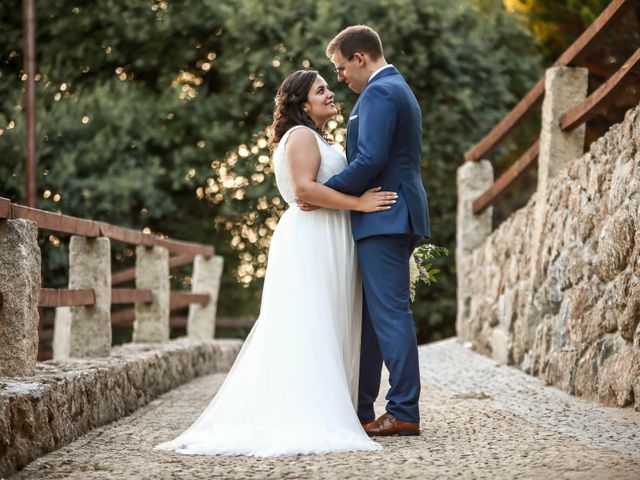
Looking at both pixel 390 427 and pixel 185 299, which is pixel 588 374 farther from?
pixel 185 299

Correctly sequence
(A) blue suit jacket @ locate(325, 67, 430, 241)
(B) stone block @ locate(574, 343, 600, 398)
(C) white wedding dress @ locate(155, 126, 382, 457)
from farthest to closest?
(B) stone block @ locate(574, 343, 600, 398) → (A) blue suit jacket @ locate(325, 67, 430, 241) → (C) white wedding dress @ locate(155, 126, 382, 457)

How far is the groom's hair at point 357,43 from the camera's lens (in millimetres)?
4871

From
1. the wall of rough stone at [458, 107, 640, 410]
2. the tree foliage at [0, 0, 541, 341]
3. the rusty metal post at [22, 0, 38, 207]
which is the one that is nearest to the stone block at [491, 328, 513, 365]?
the wall of rough stone at [458, 107, 640, 410]

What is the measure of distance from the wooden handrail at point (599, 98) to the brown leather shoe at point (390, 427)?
2496 millimetres

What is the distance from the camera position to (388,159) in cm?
477

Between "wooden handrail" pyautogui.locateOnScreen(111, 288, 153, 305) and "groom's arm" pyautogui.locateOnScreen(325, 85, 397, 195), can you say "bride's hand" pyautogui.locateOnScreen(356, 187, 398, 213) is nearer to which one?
"groom's arm" pyautogui.locateOnScreen(325, 85, 397, 195)

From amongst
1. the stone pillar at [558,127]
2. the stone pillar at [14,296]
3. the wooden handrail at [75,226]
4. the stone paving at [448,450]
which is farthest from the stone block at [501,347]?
the stone pillar at [14,296]

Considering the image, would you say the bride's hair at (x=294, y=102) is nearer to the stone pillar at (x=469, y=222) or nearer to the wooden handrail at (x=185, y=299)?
the wooden handrail at (x=185, y=299)

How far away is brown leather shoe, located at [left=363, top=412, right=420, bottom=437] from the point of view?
4.66 metres

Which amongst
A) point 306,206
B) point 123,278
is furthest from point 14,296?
point 123,278

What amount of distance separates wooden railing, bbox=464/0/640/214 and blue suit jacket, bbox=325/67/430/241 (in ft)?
5.47

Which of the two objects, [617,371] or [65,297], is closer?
[617,371]

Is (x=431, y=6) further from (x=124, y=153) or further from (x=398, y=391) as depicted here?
(x=398, y=391)

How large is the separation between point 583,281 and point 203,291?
5.21 meters
